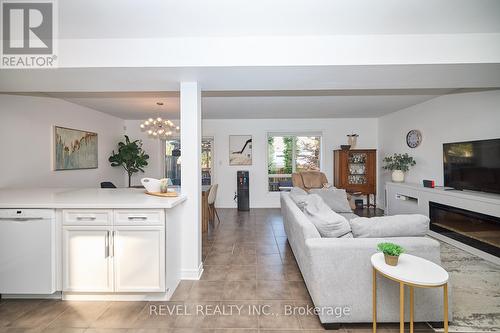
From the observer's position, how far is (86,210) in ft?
6.89

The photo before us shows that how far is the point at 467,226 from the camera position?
10.6 feet

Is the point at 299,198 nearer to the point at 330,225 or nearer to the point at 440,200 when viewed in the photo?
the point at 330,225

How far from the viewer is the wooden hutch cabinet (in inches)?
225

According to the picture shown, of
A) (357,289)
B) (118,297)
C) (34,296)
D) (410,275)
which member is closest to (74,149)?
(34,296)

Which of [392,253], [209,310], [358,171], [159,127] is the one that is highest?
[159,127]

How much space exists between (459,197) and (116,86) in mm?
4822

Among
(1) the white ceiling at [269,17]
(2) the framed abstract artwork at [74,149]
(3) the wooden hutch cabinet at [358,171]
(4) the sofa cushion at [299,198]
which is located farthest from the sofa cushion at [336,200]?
(2) the framed abstract artwork at [74,149]

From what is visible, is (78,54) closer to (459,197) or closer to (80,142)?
(80,142)

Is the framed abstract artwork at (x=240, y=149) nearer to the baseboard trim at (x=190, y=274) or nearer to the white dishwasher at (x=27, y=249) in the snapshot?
the baseboard trim at (x=190, y=274)

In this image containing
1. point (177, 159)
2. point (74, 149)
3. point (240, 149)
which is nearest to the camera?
point (74, 149)

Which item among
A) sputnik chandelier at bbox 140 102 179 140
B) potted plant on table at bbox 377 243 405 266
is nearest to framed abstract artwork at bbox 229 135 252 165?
sputnik chandelier at bbox 140 102 179 140

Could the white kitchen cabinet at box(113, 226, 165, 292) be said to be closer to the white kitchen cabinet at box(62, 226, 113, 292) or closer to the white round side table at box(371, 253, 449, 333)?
the white kitchen cabinet at box(62, 226, 113, 292)

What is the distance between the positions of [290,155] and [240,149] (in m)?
1.44

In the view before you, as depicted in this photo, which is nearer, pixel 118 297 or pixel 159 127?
pixel 118 297
